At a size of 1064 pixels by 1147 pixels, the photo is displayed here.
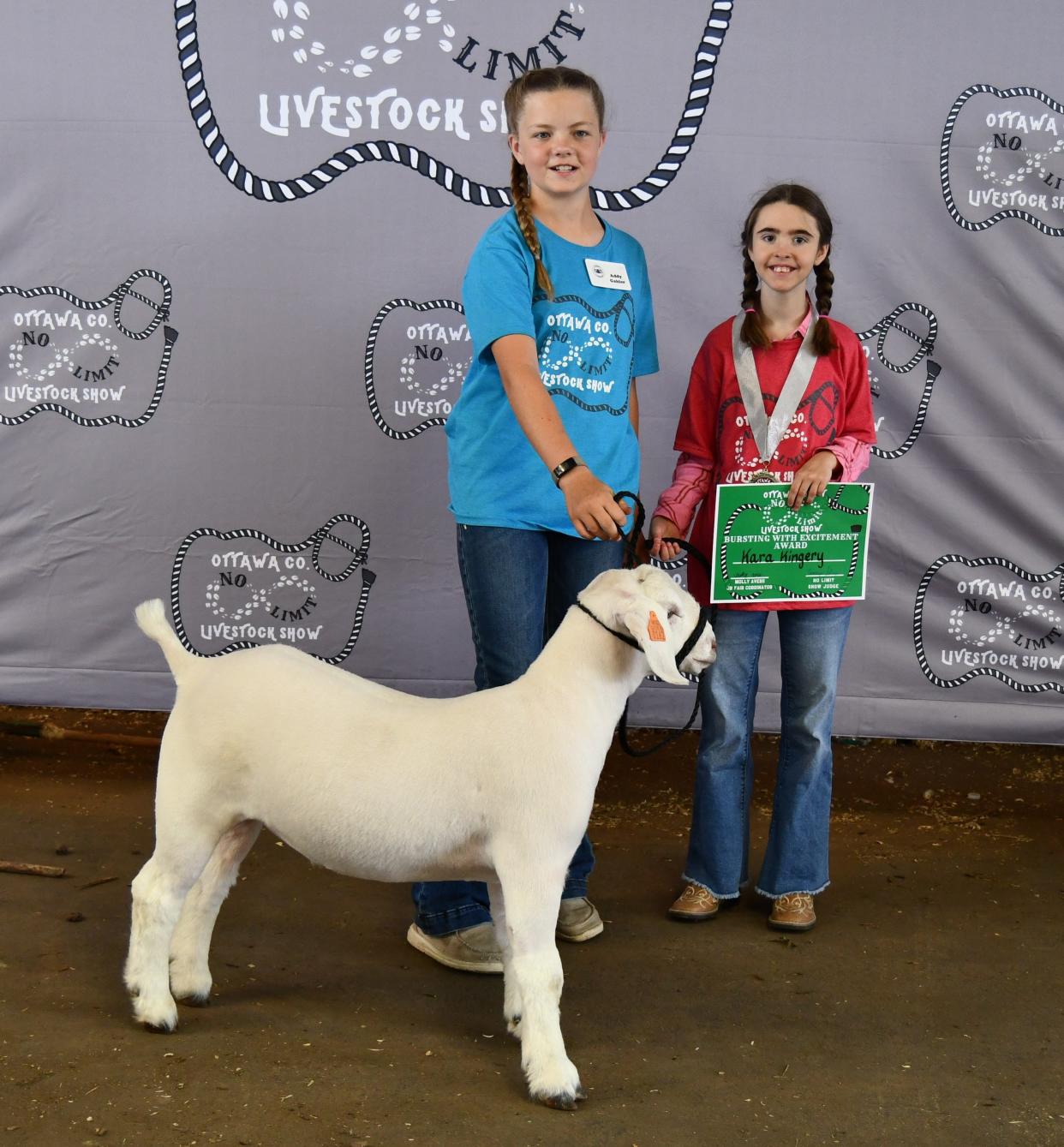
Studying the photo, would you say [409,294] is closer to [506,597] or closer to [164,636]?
[506,597]

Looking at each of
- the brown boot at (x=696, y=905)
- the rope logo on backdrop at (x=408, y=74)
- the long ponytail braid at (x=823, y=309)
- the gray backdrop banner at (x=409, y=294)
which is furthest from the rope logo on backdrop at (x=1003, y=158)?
the brown boot at (x=696, y=905)

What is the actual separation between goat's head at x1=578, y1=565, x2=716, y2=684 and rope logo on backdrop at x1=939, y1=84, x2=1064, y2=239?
2260mm

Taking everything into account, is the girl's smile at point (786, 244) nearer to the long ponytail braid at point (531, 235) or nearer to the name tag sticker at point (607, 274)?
the name tag sticker at point (607, 274)

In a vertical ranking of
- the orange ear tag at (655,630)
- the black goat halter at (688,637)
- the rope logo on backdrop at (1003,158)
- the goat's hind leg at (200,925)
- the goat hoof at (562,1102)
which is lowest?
the goat hoof at (562,1102)

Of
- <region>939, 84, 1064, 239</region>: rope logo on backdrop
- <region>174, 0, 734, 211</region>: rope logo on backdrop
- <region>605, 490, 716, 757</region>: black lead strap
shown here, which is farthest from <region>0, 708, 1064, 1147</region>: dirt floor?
<region>174, 0, 734, 211</region>: rope logo on backdrop

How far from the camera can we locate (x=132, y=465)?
4.30 meters

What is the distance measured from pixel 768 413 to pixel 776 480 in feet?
0.58

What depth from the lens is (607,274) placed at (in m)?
3.00

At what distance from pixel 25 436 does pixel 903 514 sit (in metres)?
3.04

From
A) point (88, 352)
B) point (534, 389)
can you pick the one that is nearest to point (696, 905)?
point (534, 389)

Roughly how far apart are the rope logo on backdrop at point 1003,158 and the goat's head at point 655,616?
2.26 metres

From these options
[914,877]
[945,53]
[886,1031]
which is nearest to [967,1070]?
[886,1031]

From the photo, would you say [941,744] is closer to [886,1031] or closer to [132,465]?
[886,1031]

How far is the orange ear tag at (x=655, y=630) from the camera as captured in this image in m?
2.41
